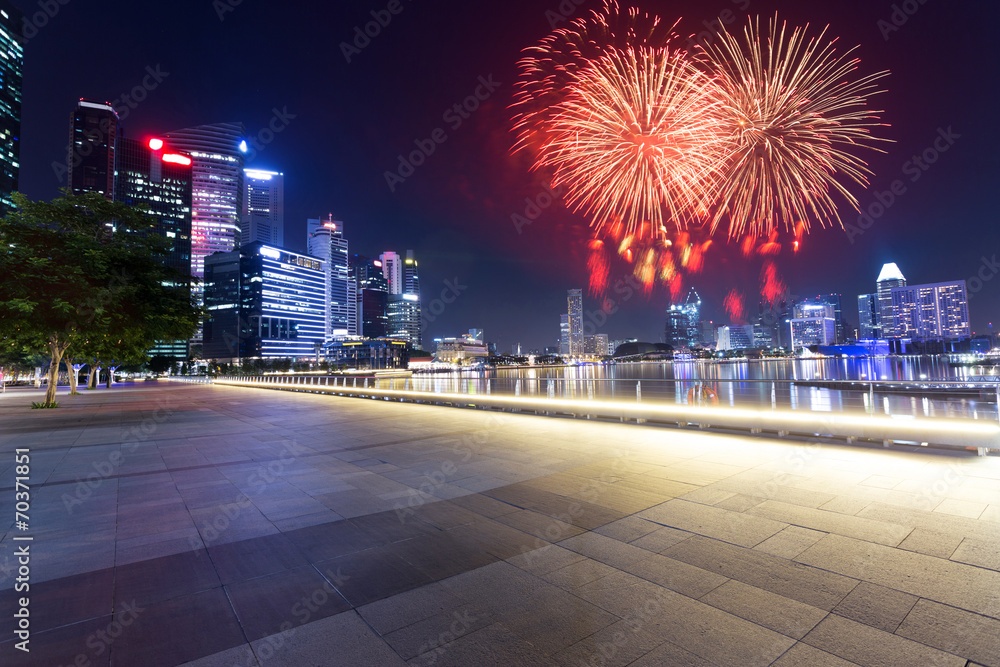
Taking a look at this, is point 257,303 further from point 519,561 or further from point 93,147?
point 519,561

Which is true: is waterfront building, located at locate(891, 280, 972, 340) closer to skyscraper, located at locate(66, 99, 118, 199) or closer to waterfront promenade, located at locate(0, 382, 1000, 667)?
waterfront promenade, located at locate(0, 382, 1000, 667)

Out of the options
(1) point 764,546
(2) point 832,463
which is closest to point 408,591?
(1) point 764,546

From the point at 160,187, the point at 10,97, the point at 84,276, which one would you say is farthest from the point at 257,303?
the point at 84,276

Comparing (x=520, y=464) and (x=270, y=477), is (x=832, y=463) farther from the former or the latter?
(x=270, y=477)

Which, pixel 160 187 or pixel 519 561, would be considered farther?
pixel 160 187

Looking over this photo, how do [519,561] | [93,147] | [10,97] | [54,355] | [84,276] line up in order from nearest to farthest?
[519,561]
[84,276]
[54,355]
[10,97]
[93,147]

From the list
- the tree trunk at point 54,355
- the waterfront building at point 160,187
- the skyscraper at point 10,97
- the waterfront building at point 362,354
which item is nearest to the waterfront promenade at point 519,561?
the tree trunk at point 54,355
